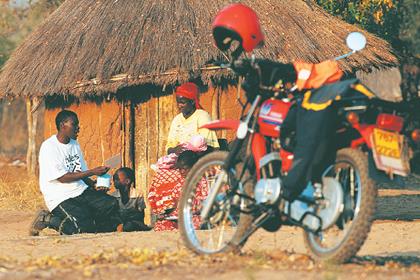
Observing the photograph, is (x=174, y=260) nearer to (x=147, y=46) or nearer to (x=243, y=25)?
(x=243, y=25)

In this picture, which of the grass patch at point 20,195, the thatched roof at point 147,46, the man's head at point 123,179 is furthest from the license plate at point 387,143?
the grass patch at point 20,195

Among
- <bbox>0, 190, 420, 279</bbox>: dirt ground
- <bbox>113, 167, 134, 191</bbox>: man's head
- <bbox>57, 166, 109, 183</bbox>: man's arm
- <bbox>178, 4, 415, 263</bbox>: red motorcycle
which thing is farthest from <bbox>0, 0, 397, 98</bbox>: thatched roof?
<bbox>178, 4, 415, 263</bbox>: red motorcycle

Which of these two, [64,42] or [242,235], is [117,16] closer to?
[64,42]

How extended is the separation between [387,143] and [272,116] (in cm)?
91

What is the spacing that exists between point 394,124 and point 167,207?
187 inches

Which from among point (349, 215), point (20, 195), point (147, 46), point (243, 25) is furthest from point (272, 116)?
point (20, 195)

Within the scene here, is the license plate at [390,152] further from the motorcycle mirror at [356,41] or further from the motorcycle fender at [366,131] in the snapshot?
the motorcycle mirror at [356,41]

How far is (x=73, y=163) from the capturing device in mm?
10852

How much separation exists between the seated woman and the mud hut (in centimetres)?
184

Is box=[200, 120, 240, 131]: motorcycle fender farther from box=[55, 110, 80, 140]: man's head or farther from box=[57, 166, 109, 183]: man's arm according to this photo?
box=[55, 110, 80, 140]: man's head

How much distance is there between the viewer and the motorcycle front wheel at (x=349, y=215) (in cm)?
634

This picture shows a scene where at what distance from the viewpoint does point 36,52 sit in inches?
576

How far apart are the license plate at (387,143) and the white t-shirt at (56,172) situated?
4.95m

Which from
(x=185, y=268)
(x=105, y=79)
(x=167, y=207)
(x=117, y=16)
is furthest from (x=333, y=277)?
(x=117, y=16)
